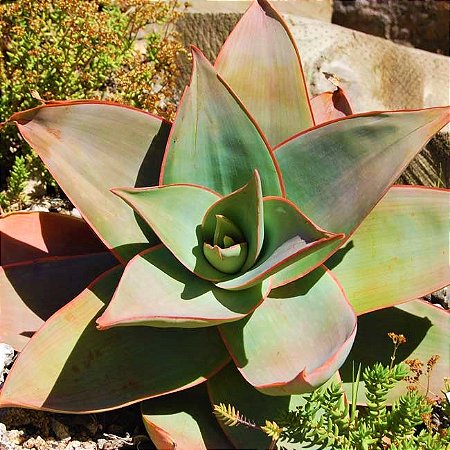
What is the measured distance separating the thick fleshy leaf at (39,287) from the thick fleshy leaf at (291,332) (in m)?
0.46

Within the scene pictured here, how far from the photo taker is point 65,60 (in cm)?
238

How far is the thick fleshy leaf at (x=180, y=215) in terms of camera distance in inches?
66.0

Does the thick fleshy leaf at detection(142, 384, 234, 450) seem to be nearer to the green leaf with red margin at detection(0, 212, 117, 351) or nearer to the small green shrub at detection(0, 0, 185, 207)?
the green leaf with red margin at detection(0, 212, 117, 351)

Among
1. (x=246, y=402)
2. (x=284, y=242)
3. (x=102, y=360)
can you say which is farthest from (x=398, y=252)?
(x=102, y=360)

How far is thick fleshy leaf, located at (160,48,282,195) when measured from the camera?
1.78 metres

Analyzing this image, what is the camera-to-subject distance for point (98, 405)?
176 centimetres

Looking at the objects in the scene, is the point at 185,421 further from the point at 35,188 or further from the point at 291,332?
the point at 35,188

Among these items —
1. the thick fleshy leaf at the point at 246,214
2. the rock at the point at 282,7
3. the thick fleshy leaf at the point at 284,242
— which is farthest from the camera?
the rock at the point at 282,7

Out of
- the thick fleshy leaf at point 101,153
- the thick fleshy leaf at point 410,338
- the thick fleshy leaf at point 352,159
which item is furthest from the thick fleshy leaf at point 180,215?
the thick fleshy leaf at point 410,338

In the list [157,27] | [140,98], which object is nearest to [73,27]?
[140,98]

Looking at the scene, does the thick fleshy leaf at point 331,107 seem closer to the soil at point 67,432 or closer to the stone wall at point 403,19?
the soil at point 67,432

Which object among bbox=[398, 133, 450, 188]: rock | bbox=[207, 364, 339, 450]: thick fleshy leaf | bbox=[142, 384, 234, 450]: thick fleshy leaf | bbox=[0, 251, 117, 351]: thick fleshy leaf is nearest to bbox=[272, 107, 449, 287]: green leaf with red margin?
bbox=[207, 364, 339, 450]: thick fleshy leaf

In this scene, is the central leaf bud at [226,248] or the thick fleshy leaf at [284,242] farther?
the central leaf bud at [226,248]

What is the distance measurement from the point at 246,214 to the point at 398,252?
437 millimetres
